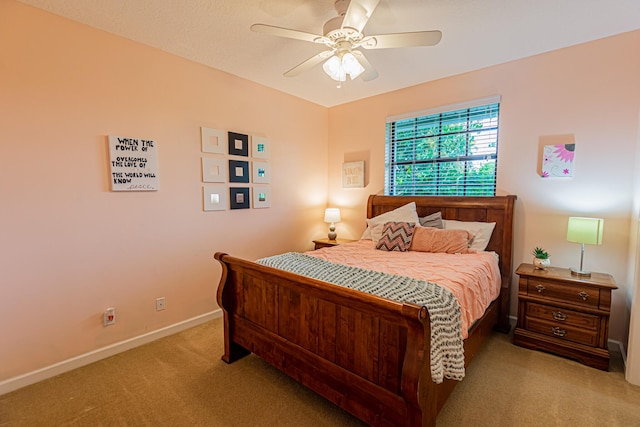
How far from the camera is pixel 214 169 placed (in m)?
3.04

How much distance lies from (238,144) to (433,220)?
232 cm

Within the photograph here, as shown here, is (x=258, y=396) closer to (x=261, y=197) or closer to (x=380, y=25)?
(x=261, y=197)

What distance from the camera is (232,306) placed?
236 centimetres

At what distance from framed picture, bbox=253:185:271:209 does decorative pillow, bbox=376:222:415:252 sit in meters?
1.47

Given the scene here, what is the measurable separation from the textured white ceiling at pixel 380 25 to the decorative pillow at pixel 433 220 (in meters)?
1.56

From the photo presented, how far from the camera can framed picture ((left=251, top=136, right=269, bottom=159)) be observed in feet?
11.2

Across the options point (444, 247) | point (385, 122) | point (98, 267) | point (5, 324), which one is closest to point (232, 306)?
point (98, 267)

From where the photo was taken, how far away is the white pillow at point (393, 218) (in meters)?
3.25

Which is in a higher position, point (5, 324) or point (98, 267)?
point (98, 267)

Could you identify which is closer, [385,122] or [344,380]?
[344,380]

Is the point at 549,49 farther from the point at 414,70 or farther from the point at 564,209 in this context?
the point at 564,209

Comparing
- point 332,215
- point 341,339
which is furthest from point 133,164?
point 332,215

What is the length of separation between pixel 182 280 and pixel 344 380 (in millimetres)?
1993

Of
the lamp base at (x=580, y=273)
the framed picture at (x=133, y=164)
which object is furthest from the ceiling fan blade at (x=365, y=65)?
the lamp base at (x=580, y=273)
